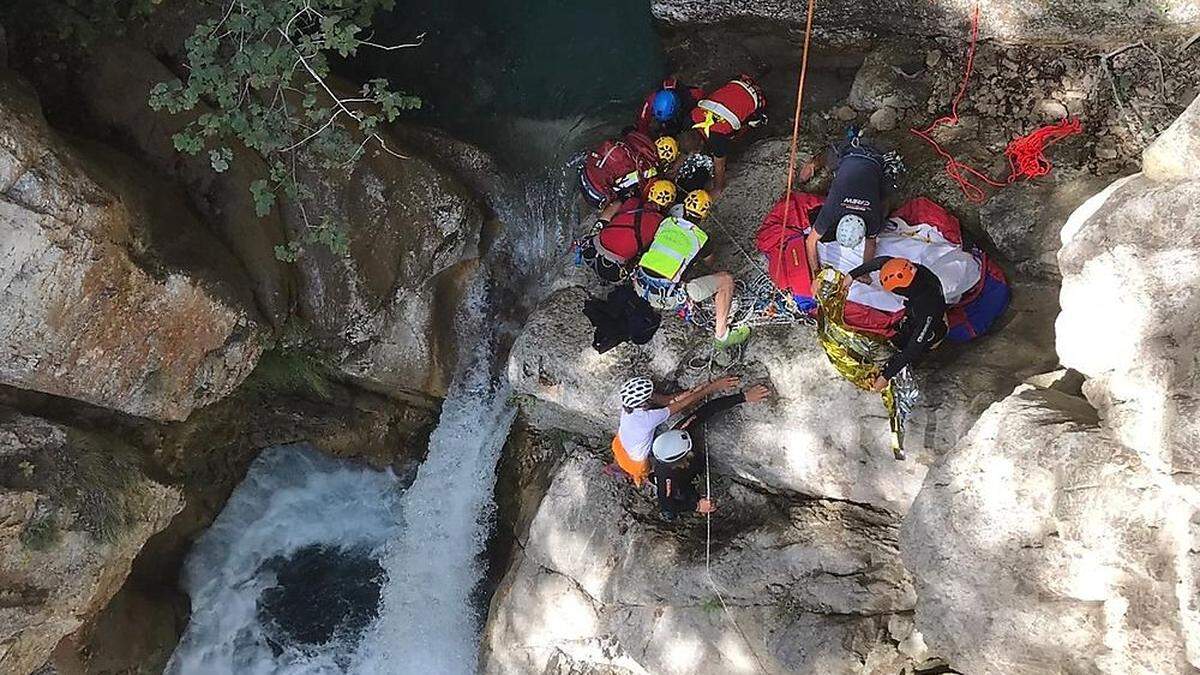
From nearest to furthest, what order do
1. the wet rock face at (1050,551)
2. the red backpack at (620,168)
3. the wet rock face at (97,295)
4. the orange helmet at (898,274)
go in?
the wet rock face at (1050,551) → the orange helmet at (898,274) → the wet rock face at (97,295) → the red backpack at (620,168)

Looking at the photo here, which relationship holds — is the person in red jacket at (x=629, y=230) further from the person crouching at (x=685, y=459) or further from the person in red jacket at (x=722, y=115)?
the person crouching at (x=685, y=459)

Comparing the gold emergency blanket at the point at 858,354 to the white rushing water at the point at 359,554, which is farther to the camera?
the white rushing water at the point at 359,554

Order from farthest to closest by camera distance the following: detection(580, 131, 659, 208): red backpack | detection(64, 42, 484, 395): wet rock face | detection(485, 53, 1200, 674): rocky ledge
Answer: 1. detection(580, 131, 659, 208): red backpack
2. detection(64, 42, 484, 395): wet rock face
3. detection(485, 53, 1200, 674): rocky ledge

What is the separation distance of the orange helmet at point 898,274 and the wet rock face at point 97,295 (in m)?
5.13

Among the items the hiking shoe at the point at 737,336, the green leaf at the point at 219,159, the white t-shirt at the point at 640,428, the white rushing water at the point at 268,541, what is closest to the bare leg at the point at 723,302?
the hiking shoe at the point at 737,336

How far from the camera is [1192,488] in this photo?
3.97 m

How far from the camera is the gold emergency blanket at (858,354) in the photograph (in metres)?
5.80

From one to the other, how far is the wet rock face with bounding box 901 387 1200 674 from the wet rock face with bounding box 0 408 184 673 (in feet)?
20.2

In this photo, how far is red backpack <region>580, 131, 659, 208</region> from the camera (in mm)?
7809

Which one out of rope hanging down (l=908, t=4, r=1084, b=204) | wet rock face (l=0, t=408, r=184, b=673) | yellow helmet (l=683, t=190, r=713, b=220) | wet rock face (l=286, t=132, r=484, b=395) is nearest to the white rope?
yellow helmet (l=683, t=190, r=713, b=220)

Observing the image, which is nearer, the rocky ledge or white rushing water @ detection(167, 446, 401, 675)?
the rocky ledge

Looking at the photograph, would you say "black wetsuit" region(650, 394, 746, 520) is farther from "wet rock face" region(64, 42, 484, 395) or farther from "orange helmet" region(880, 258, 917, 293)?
"wet rock face" region(64, 42, 484, 395)

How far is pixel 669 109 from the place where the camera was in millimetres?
7996

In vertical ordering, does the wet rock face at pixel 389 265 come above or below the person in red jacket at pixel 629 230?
below
